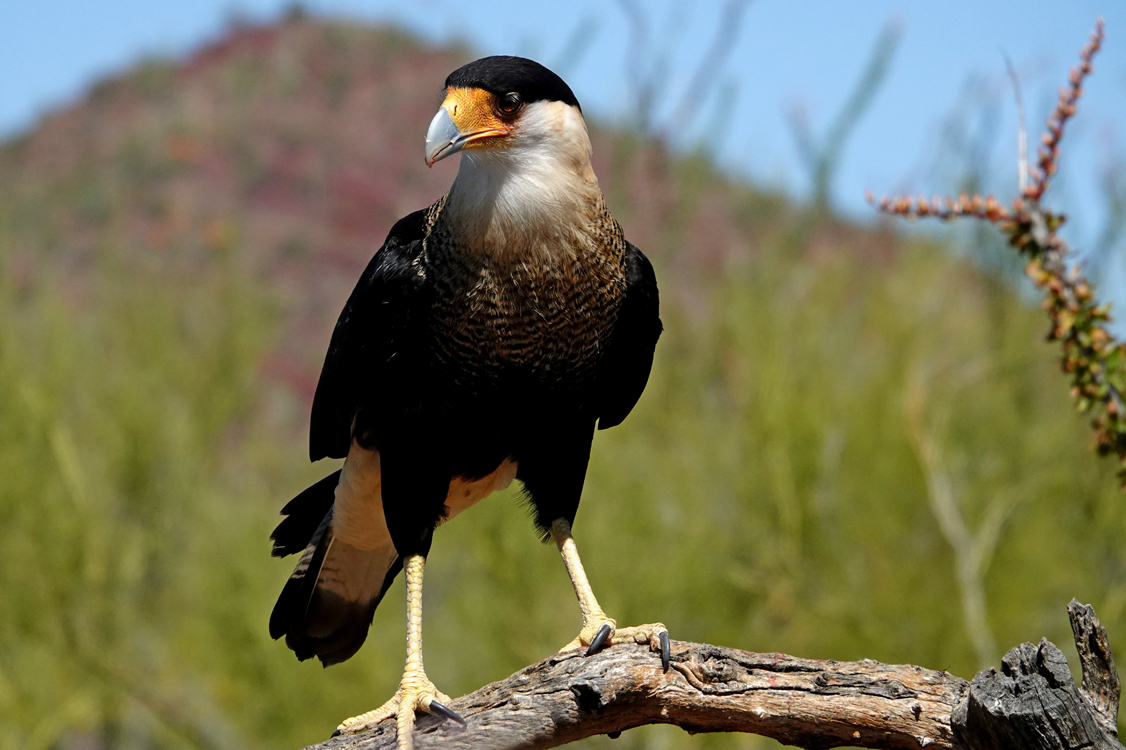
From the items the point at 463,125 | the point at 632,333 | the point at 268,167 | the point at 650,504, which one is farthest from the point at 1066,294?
the point at 268,167

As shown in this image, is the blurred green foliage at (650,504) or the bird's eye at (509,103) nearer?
the bird's eye at (509,103)

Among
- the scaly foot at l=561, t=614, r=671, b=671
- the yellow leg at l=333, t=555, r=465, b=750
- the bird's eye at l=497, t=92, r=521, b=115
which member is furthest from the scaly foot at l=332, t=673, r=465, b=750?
the bird's eye at l=497, t=92, r=521, b=115

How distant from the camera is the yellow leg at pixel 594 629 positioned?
2766mm

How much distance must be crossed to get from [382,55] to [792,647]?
3730 centimetres

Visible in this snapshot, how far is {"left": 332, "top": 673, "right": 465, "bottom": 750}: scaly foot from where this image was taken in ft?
9.04

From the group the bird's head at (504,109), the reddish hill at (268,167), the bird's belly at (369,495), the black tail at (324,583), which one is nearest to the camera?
the bird's head at (504,109)

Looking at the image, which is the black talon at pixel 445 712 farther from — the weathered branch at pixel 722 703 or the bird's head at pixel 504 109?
the bird's head at pixel 504 109

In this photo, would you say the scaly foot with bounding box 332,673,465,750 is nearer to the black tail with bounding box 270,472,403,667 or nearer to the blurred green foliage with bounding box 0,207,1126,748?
the black tail with bounding box 270,472,403,667

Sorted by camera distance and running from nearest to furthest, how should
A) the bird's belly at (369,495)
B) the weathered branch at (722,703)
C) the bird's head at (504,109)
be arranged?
1. the weathered branch at (722,703)
2. the bird's head at (504,109)
3. the bird's belly at (369,495)

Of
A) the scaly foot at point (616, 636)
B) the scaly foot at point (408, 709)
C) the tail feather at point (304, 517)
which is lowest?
the scaly foot at point (408, 709)

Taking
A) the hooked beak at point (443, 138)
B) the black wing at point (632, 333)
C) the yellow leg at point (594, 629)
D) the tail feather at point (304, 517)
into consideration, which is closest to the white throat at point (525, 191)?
the hooked beak at point (443, 138)

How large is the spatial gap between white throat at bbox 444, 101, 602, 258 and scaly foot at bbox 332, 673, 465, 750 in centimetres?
115

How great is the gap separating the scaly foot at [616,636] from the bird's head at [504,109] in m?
1.27

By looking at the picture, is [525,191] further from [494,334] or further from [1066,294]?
[1066,294]
